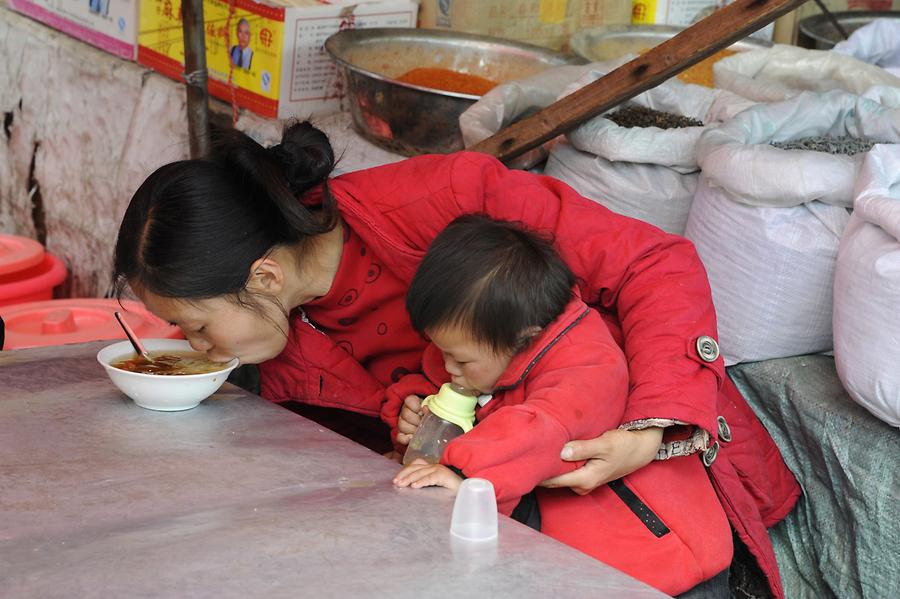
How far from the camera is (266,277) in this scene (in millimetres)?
1742

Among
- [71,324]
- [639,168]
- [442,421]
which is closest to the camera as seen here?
[442,421]

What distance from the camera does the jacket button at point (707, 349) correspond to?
165 cm

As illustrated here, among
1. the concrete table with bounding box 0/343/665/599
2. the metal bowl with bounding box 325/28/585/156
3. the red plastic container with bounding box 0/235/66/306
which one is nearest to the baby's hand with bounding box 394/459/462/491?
the concrete table with bounding box 0/343/665/599

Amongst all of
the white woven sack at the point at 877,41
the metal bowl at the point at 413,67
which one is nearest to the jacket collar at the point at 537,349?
the metal bowl at the point at 413,67

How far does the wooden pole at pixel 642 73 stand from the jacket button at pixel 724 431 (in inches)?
27.7

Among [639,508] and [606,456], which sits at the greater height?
[606,456]

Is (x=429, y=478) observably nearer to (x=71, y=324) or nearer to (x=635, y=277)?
(x=635, y=277)

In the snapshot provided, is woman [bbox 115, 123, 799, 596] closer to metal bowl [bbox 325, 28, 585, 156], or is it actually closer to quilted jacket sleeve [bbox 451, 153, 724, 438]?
quilted jacket sleeve [bbox 451, 153, 724, 438]

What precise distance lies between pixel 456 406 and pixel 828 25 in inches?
111

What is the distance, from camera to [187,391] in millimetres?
1566

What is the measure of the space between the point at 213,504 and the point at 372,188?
0.76 m

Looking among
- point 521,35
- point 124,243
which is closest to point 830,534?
point 124,243

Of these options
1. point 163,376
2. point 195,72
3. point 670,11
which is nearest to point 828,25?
point 670,11

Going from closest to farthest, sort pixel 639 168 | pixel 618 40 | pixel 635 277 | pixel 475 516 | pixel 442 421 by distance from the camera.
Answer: pixel 475 516
pixel 442 421
pixel 635 277
pixel 639 168
pixel 618 40
